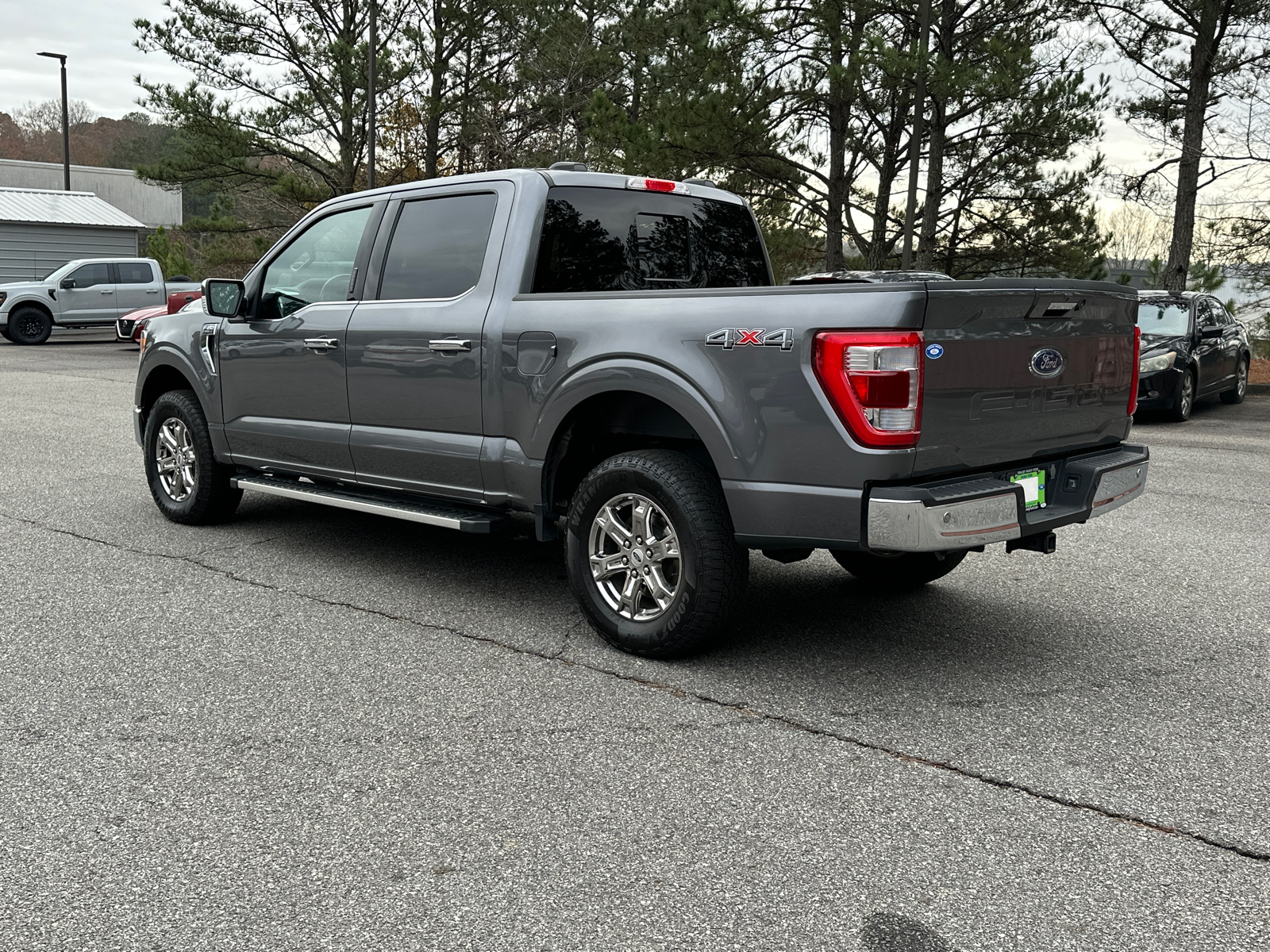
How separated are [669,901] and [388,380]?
342 centimetres

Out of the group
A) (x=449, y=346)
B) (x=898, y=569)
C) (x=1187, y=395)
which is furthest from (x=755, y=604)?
(x=1187, y=395)

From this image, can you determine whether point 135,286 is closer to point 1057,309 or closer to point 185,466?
point 185,466

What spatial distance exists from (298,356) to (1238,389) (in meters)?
15.2

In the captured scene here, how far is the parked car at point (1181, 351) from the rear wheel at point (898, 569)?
937 centimetres

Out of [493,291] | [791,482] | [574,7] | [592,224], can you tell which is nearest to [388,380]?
[493,291]

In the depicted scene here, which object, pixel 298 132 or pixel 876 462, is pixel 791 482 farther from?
pixel 298 132

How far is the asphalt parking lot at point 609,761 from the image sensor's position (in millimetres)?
2811

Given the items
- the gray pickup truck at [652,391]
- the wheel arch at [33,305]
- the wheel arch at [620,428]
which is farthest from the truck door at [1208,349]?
the wheel arch at [33,305]

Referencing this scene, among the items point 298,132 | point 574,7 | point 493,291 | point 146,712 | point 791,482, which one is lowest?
point 146,712

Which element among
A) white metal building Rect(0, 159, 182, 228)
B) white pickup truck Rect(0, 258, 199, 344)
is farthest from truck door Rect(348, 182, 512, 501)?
white metal building Rect(0, 159, 182, 228)

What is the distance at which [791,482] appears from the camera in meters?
4.20

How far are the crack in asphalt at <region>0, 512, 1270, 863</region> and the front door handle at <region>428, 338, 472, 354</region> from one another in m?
1.22

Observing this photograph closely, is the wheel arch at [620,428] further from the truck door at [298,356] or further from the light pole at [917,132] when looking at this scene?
the light pole at [917,132]

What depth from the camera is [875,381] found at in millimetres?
3963
